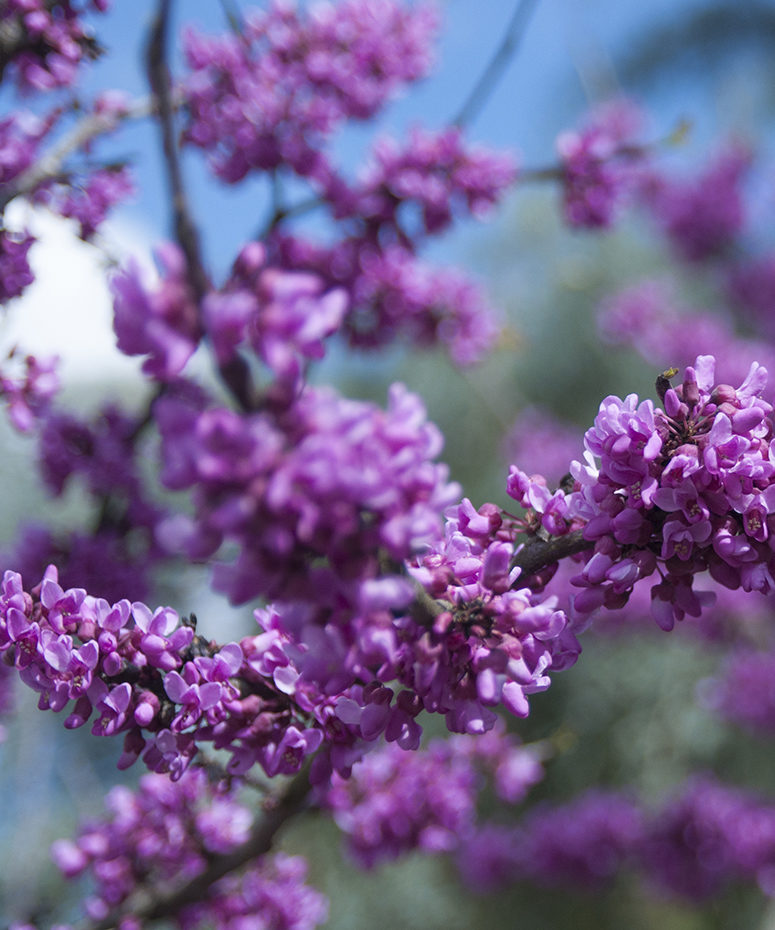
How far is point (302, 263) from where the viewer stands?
171cm

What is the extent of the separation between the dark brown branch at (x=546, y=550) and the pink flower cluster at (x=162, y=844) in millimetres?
540

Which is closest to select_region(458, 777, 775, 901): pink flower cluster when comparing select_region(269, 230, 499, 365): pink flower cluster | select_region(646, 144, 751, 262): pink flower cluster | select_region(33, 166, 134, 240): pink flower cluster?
select_region(269, 230, 499, 365): pink flower cluster

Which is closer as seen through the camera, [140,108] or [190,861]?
[190,861]

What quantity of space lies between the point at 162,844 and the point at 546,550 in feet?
2.20

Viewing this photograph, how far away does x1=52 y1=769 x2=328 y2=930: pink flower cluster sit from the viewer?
0.99 m

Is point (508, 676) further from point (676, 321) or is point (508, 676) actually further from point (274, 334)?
point (676, 321)

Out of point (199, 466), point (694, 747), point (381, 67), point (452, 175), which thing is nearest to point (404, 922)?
point (694, 747)

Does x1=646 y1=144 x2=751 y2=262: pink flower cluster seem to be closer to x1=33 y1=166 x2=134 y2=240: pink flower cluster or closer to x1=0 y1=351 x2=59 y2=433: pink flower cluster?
x1=33 y1=166 x2=134 y2=240: pink flower cluster

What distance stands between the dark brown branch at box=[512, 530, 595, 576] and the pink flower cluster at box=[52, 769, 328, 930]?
540 mm

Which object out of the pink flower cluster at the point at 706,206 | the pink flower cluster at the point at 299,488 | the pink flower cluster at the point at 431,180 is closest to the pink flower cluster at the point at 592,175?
the pink flower cluster at the point at 431,180

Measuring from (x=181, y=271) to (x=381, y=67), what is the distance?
1514 millimetres

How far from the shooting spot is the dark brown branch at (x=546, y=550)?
0.65 m

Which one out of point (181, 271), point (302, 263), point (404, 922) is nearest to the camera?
point (181, 271)

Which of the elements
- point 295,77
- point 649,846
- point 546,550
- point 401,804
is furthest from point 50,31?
point 649,846
